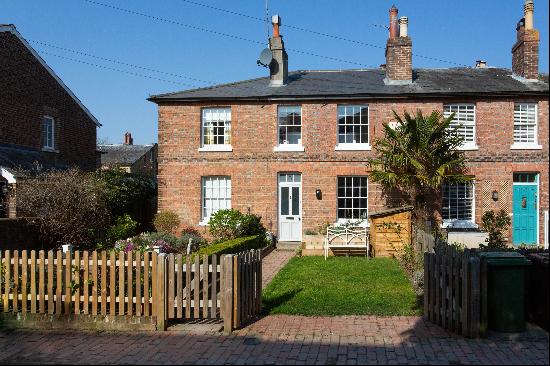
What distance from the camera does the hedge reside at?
1201 centimetres

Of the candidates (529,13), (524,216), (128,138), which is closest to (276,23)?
(529,13)

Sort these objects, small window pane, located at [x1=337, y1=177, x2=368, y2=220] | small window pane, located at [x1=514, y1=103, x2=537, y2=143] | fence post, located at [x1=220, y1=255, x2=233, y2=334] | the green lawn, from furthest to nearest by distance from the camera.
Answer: small window pane, located at [x1=337, y1=177, x2=368, y2=220]
small window pane, located at [x1=514, y1=103, x2=537, y2=143]
the green lawn
fence post, located at [x1=220, y1=255, x2=233, y2=334]

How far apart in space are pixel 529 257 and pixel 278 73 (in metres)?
15.5

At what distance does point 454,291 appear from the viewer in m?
7.67

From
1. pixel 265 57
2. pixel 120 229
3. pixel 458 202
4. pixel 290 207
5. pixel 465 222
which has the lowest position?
pixel 120 229

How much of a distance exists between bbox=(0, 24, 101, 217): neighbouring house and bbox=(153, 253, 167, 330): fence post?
1107 cm

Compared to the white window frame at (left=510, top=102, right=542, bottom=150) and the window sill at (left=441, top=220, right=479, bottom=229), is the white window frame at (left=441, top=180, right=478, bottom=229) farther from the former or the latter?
the white window frame at (left=510, top=102, right=542, bottom=150)

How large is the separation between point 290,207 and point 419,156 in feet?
18.4

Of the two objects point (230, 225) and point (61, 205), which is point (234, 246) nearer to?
point (230, 225)

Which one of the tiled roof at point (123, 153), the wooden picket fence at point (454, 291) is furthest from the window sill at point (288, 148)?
the tiled roof at point (123, 153)

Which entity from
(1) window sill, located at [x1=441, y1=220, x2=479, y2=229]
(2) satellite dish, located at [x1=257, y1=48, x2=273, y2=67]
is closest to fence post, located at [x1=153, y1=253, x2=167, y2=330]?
(1) window sill, located at [x1=441, y1=220, x2=479, y2=229]

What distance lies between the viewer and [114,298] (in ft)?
26.7

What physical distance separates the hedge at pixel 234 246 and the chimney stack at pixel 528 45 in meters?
12.7

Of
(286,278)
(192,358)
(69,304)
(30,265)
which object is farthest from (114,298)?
(286,278)
